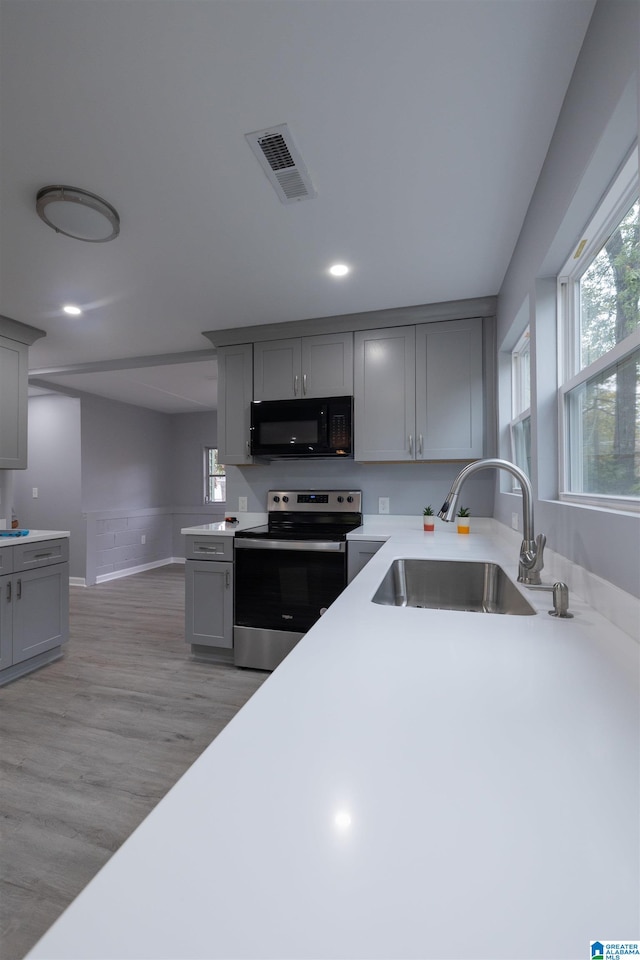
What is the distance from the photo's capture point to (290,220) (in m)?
2.05

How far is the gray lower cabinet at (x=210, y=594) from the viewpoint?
305 cm

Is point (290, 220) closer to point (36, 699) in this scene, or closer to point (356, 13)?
point (356, 13)

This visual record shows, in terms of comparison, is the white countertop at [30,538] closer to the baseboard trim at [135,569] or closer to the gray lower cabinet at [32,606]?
the gray lower cabinet at [32,606]

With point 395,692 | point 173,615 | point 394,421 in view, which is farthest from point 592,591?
point 173,615

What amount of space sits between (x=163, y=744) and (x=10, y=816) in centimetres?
61

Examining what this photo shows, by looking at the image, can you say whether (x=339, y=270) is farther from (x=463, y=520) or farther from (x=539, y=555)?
(x=539, y=555)

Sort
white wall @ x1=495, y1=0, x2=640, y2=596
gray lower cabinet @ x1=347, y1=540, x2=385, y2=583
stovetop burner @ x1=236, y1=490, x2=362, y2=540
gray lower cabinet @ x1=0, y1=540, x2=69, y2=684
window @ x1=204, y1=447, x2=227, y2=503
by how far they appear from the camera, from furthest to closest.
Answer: window @ x1=204, y1=447, x2=227, y2=503, stovetop burner @ x1=236, y1=490, x2=362, y2=540, gray lower cabinet @ x1=0, y1=540, x2=69, y2=684, gray lower cabinet @ x1=347, y1=540, x2=385, y2=583, white wall @ x1=495, y1=0, x2=640, y2=596

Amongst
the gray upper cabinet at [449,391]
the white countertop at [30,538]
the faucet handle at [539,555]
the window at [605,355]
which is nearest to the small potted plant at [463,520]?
the gray upper cabinet at [449,391]

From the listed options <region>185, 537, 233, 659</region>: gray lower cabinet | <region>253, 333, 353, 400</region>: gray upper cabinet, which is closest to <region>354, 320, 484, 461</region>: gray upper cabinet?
<region>253, 333, 353, 400</region>: gray upper cabinet

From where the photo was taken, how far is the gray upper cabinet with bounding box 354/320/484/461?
3.02 m

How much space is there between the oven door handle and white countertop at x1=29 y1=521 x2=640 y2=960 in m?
1.99

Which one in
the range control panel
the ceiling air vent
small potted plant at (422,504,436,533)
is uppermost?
the ceiling air vent

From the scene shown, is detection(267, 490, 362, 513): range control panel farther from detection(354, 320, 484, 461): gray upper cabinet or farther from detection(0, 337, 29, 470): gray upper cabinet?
detection(0, 337, 29, 470): gray upper cabinet

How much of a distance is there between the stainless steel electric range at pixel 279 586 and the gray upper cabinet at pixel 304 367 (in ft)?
3.44
